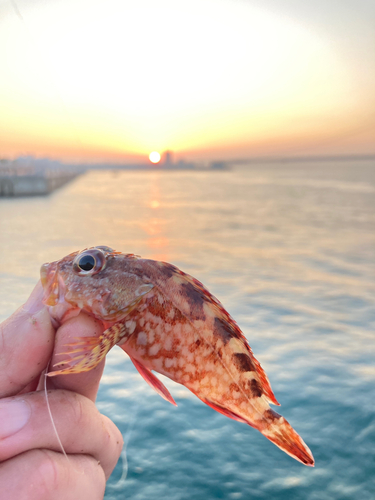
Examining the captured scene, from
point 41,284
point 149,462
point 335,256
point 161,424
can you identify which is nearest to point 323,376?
point 161,424

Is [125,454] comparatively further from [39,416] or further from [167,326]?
[167,326]

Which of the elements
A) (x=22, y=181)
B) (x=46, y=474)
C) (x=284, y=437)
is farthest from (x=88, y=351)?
(x=22, y=181)

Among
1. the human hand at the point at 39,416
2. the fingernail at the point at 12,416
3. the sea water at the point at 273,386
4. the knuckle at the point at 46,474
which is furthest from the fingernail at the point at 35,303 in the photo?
the sea water at the point at 273,386

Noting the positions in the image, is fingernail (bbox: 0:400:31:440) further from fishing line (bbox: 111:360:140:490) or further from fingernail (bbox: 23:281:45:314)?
fishing line (bbox: 111:360:140:490)

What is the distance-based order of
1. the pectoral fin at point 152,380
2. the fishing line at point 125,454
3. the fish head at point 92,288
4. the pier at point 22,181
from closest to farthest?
the fish head at point 92,288 < the pectoral fin at point 152,380 < the fishing line at point 125,454 < the pier at point 22,181

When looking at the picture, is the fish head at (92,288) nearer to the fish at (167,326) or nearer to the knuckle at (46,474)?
the fish at (167,326)

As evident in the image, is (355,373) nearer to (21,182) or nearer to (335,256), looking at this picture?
(335,256)
